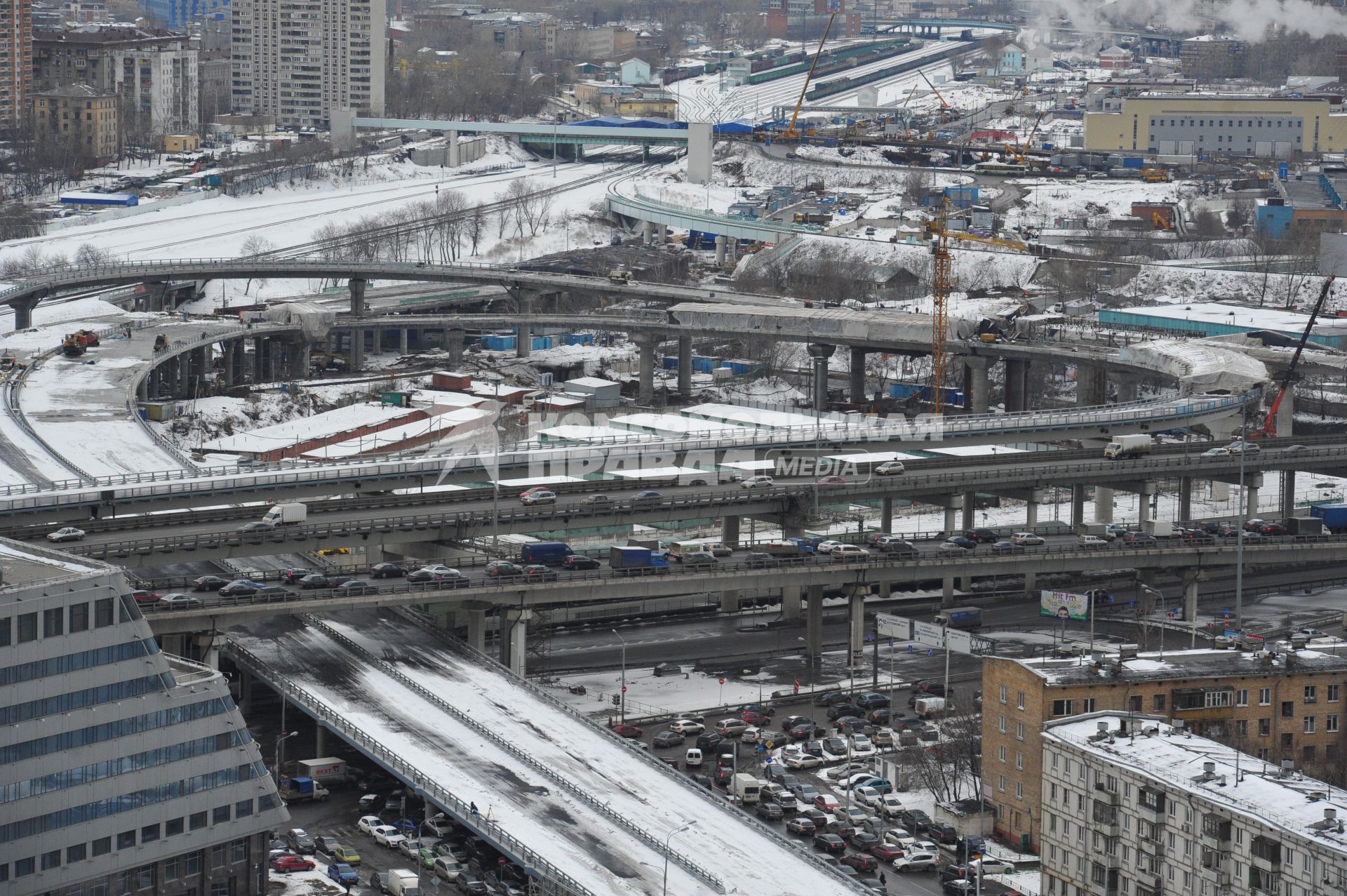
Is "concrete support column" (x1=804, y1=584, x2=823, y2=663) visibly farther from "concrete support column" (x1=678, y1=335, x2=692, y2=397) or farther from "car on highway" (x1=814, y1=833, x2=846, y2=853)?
"concrete support column" (x1=678, y1=335, x2=692, y2=397)

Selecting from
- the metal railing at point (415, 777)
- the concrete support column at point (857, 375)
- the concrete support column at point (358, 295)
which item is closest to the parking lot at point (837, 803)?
the metal railing at point (415, 777)

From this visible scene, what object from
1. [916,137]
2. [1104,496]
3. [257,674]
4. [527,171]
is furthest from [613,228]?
[257,674]

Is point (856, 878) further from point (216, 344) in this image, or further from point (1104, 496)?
point (216, 344)

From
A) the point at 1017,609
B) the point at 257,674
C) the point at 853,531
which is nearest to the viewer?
the point at 257,674

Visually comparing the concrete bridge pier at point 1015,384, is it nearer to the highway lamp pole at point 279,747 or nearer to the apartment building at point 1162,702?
the apartment building at point 1162,702

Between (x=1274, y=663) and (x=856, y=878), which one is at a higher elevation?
(x=1274, y=663)

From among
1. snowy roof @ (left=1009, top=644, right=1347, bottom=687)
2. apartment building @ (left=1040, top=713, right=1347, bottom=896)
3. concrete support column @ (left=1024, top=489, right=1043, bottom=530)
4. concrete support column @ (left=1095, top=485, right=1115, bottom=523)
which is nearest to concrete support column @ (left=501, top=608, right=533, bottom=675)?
snowy roof @ (left=1009, top=644, right=1347, bottom=687)

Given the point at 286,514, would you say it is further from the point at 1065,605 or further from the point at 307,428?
the point at 307,428
